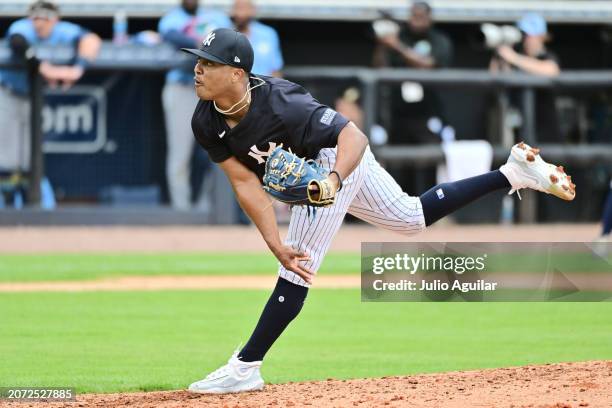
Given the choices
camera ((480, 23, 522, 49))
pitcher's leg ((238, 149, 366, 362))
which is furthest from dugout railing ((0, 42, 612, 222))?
pitcher's leg ((238, 149, 366, 362))

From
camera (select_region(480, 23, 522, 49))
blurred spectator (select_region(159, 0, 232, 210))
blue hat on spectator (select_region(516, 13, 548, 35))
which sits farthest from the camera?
camera (select_region(480, 23, 522, 49))

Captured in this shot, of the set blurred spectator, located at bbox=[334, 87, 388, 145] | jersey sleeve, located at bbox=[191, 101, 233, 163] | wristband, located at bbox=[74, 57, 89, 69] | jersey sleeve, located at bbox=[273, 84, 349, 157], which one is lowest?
blurred spectator, located at bbox=[334, 87, 388, 145]

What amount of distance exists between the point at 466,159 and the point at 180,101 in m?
3.20

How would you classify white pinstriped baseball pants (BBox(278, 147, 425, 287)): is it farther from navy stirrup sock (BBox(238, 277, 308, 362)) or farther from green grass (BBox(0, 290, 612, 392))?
green grass (BBox(0, 290, 612, 392))

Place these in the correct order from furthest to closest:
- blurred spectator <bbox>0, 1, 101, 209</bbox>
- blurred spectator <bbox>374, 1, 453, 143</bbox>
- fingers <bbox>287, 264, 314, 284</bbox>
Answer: blurred spectator <bbox>374, 1, 453, 143</bbox>, blurred spectator <bbox>0, 1, 101, 209</bbox>, fingers <bbox>287, 264, 314, 284</bbox>

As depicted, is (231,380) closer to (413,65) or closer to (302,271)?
(302,271)

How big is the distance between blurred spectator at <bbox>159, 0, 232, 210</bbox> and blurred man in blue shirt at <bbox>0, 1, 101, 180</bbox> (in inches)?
33.4

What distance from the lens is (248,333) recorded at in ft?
25.8

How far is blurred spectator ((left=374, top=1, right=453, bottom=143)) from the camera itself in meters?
14.0

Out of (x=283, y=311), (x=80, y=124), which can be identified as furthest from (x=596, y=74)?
(x=283, y=311)

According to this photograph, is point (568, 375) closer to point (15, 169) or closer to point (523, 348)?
point (523, 348)

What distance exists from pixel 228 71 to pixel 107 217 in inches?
335

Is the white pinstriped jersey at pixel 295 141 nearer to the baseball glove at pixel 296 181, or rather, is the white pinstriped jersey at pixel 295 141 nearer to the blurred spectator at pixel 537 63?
the baseball glove at pixel 296 181

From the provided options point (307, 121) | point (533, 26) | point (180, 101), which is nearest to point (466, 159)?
point (533, 26)
